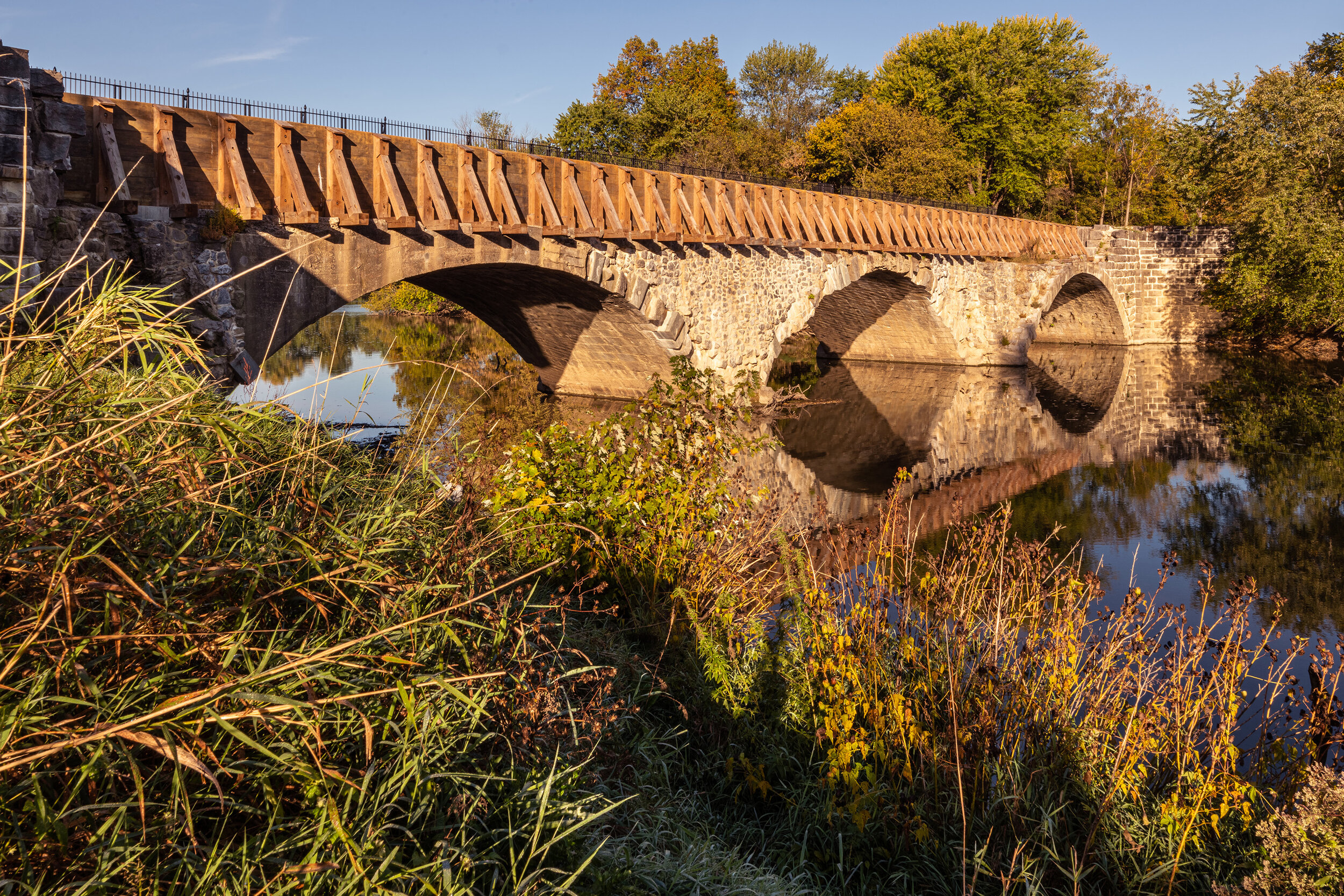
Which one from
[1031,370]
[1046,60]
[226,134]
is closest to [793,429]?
[226,134]

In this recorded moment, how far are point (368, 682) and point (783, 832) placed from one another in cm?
235

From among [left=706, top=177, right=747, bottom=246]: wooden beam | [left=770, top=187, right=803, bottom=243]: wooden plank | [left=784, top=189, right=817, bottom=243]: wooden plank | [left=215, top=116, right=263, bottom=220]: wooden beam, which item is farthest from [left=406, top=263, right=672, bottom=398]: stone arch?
[left=784, top=189, right=817, bottom=243]: wooden plank

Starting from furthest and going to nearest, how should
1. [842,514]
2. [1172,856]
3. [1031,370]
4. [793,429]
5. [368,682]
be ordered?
[1031,370]
[793,429]
[842,514]
[1172,856]
[368,682]

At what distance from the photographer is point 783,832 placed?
4.17 meters

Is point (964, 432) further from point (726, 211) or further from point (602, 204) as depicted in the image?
point (602, 204)

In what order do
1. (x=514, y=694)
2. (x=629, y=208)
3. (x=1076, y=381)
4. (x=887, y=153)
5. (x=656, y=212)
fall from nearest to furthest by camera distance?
(x=514, y=694) < (x=629, y=208) < (x=656, y=212) < (x=1076, y=381) < (x=887, y=153)

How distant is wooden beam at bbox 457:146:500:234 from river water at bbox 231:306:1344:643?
85.4 inches

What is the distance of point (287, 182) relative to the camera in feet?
35.0

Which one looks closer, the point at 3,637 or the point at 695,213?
the point at 3,637

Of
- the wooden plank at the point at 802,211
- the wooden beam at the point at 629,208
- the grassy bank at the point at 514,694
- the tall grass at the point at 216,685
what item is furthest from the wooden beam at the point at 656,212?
the tall grass at the point at 216,685

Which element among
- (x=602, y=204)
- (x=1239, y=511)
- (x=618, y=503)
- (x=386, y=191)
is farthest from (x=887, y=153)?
(x=618, y=503)

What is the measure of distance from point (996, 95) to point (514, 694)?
45024 mm

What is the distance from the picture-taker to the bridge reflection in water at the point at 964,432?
1353 centimetres

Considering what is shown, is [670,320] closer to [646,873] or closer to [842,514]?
[842,514]
